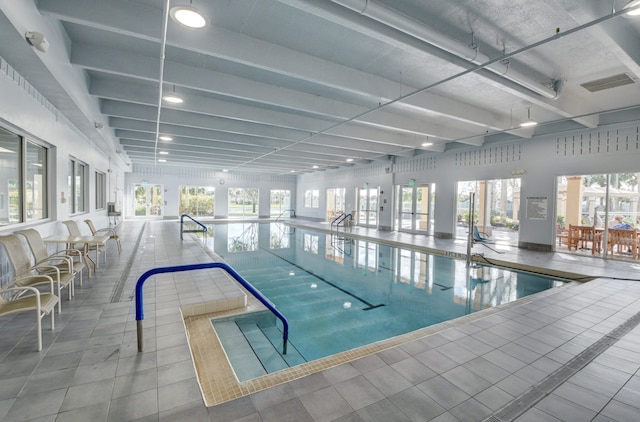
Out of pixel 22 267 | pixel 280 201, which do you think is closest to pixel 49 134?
pixel 22 267

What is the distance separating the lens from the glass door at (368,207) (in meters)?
12.8

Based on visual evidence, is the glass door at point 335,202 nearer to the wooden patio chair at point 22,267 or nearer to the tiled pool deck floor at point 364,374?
the tiled pool deck floor at point 364,374

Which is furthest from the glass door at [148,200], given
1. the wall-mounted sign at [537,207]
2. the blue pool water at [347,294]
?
the wall-mounted sign at [537,207]

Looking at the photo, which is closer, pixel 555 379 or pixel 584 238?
pixel 555 379

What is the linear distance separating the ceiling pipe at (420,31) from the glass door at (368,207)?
28.9 ft

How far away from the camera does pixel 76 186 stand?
632cm

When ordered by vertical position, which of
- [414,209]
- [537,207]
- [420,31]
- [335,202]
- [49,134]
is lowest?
[414,209]

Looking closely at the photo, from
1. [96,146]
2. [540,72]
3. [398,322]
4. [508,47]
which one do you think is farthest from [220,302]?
[96,146]

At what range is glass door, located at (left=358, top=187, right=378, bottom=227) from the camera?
12827mm

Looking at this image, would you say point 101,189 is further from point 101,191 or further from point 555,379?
point 555,379

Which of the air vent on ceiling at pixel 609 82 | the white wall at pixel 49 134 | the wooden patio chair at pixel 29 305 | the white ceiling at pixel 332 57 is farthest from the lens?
the air vent on ceiling at pixel 609 82

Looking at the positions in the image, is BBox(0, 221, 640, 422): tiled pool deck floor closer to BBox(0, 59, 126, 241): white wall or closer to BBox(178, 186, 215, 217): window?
BBox(0, 59, 126, 241): white wall

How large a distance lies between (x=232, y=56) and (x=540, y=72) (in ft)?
15.3

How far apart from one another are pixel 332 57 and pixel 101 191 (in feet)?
29.6
